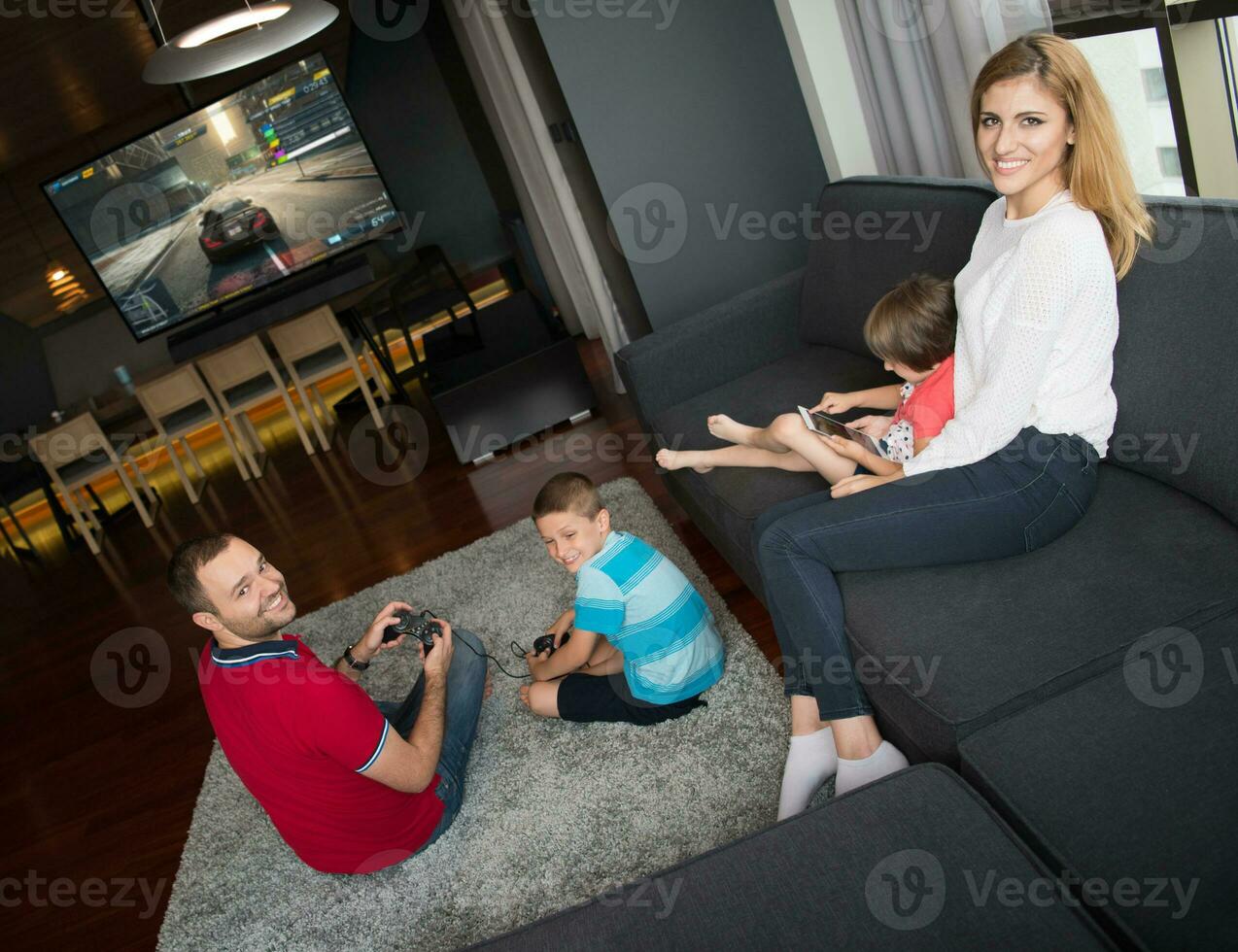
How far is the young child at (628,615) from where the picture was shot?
2.15 m

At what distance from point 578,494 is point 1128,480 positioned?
109 cm

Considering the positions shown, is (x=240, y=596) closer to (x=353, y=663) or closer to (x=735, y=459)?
(x=353, y=663)

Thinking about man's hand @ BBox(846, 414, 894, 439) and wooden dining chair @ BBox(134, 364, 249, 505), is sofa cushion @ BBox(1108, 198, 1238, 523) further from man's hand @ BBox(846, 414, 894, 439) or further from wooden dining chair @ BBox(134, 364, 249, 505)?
wooden dining chair @ BBox(134, 364, 249, 505)

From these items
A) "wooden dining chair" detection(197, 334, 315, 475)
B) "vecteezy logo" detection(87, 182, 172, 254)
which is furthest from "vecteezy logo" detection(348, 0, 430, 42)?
"wooden dining chair" detection(197, 334, 315, 475)

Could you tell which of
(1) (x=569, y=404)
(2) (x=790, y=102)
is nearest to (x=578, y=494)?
(2) (x=790, y=102)

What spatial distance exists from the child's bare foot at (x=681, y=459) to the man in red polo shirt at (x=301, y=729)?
0.76m

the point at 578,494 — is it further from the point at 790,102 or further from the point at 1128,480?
the point at 790,102

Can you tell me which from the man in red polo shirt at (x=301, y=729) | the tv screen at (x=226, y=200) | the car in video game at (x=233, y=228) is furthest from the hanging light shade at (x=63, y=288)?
the man in red polo shirt at (x=301, y=729)

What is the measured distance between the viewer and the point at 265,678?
1861 mm

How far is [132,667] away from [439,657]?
242 centimetres

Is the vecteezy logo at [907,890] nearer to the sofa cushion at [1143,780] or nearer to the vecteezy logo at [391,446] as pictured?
the sofa cushion at [1143,780]

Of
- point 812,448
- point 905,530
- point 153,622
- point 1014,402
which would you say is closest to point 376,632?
point 812,448

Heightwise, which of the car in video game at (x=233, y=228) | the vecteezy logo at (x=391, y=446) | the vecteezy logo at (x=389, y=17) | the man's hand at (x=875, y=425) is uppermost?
the vecteezy logo at (x=389, y=17)

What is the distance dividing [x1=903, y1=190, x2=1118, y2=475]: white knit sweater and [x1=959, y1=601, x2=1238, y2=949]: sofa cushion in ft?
1.50
